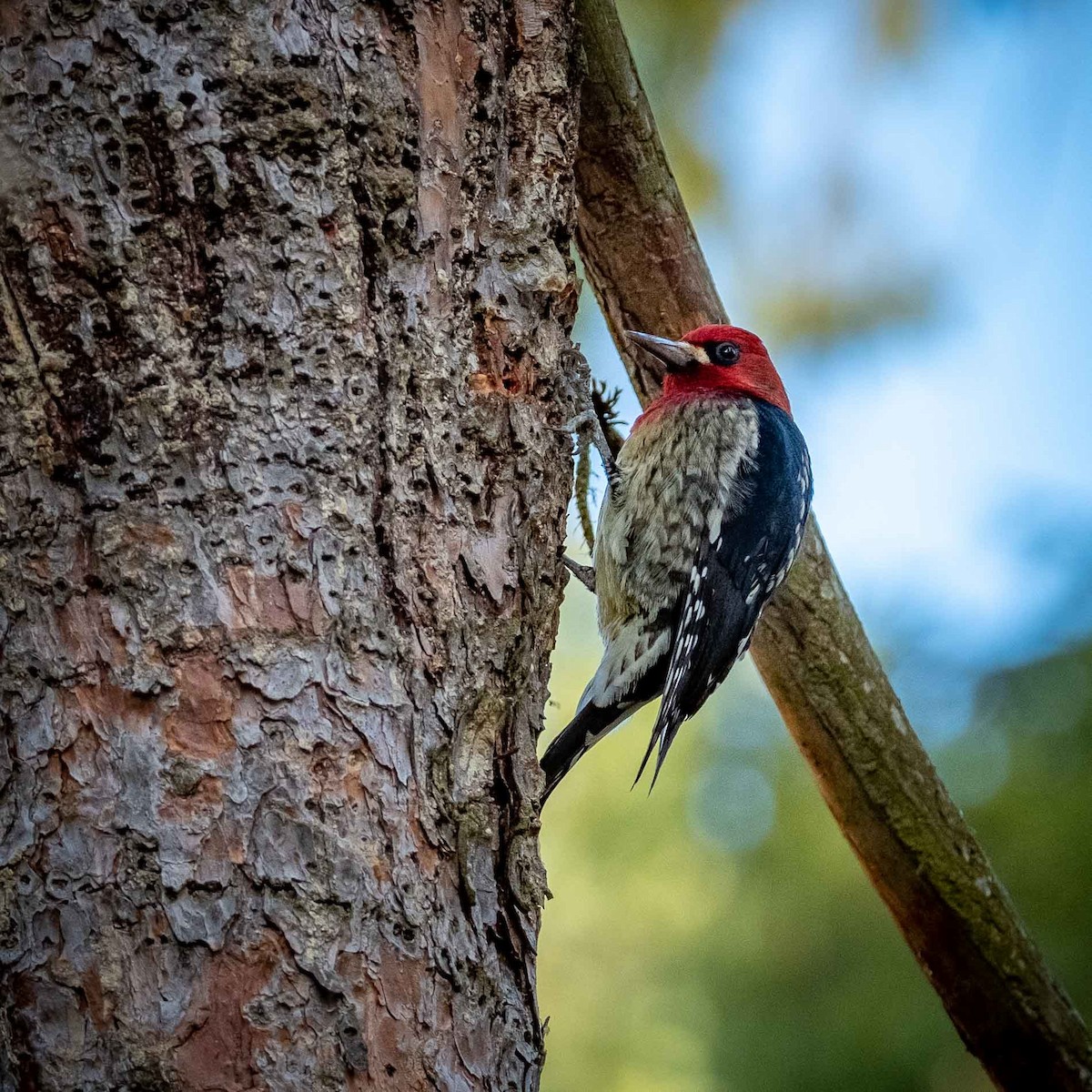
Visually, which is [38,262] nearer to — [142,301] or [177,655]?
[142,301]

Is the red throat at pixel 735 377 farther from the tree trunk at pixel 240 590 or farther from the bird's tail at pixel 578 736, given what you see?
the tree trunk at pixel 240 590

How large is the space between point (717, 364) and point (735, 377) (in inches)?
8.2

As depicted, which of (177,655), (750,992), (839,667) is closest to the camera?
(177,655)

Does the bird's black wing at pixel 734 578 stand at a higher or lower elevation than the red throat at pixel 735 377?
lower

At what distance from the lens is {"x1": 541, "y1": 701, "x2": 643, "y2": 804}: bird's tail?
3135 mm

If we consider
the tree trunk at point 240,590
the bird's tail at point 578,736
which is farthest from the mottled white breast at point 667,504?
the tree trunk at point 240,590

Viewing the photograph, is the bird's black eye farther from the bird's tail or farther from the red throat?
the bird's tail

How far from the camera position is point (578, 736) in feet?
10.6

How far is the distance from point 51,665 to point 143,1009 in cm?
47

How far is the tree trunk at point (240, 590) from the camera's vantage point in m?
1.50

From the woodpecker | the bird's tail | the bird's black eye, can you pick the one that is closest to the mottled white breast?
the woodpecker

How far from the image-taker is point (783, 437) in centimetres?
363

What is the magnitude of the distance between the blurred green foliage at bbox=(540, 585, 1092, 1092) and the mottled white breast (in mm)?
400

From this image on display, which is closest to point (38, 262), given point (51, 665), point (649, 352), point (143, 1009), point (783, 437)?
point (51, 665)
